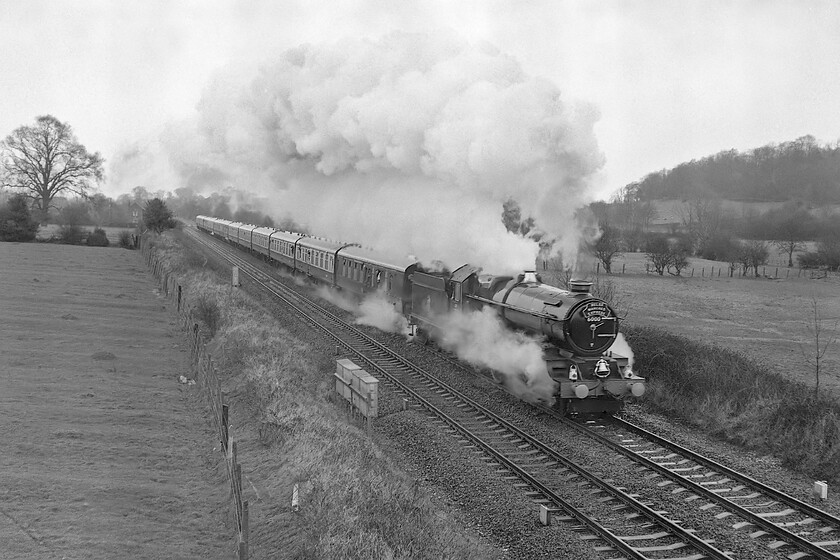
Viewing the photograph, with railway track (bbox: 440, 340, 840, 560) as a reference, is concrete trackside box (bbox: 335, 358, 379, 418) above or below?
above

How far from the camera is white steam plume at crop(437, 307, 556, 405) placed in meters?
12.7

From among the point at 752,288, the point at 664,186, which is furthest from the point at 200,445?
the point at 664,186

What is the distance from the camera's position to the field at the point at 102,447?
7.52 metres

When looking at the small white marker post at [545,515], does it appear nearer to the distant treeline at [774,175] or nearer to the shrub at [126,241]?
the distant treeline at [774,175]

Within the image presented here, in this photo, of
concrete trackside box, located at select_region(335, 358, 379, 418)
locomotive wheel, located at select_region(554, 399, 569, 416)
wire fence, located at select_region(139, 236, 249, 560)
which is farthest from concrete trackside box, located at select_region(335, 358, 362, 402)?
locomotive wheel, located at select_region(554, 399, 569, 416)

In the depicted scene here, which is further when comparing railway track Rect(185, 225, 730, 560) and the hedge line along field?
the hedge line along field

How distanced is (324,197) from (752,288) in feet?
67.5

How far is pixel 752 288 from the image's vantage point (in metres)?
29.9

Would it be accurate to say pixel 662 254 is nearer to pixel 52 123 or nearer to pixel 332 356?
pixel 332 356

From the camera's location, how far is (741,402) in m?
12.6

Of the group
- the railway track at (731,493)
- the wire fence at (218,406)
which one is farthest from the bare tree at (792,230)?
the wire fence at (218,406)

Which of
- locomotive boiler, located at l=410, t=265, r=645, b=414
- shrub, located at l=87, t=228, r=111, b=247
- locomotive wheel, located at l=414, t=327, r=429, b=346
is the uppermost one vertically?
shrub, located at l=87, t=228, r=111, b=247

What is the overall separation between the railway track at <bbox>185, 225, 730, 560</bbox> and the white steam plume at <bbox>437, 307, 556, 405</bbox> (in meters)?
1.06

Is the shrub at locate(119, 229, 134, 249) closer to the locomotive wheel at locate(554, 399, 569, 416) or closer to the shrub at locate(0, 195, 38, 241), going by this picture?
the shrub at locate(0, 195, 38, 241)
